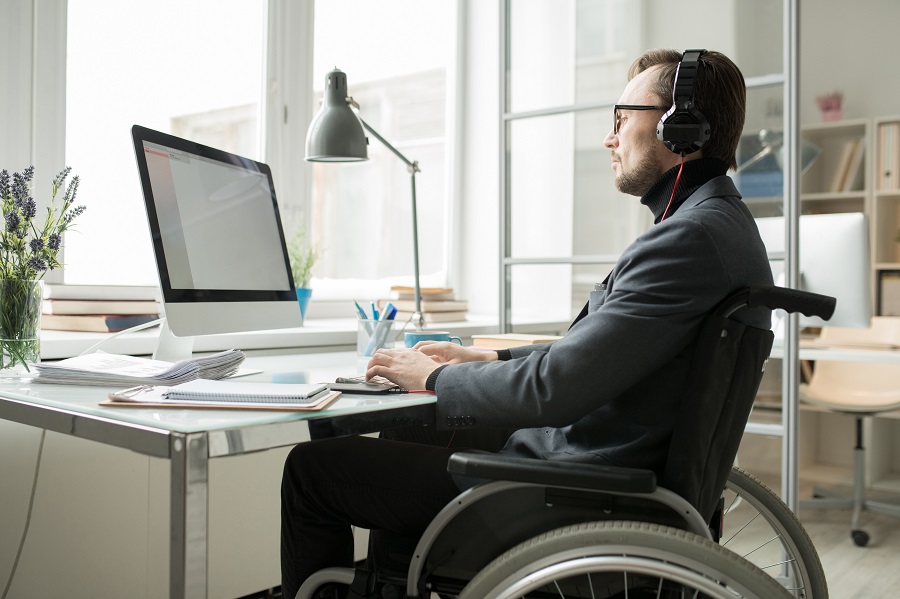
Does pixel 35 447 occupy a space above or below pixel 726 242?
below

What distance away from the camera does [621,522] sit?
96 cm

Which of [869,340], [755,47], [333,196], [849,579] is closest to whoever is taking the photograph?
[755,47]

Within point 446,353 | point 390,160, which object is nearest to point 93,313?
point 446,353

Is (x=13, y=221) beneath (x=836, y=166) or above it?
beneath

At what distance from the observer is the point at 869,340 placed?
4.03 metres

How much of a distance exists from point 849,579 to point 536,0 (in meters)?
2.17

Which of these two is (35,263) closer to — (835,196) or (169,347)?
(169,347)

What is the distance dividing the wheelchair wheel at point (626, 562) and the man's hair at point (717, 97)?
648 mm

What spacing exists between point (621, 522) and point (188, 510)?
0.49 metres

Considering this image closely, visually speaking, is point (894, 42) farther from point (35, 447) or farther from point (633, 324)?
point (35, 447)

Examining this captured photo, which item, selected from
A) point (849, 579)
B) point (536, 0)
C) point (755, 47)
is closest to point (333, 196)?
point (536, 0)

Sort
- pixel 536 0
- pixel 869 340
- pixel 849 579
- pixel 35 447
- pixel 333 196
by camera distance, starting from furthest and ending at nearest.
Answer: pixel 869 340 < pixel 333 196 < pixel 536 0 < pixel 849 579 < pixel 35 447

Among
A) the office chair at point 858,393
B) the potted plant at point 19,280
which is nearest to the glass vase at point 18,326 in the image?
the potted plant at point 19,280

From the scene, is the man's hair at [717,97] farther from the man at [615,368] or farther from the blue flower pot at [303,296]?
the blue flower pot at [303,296]
